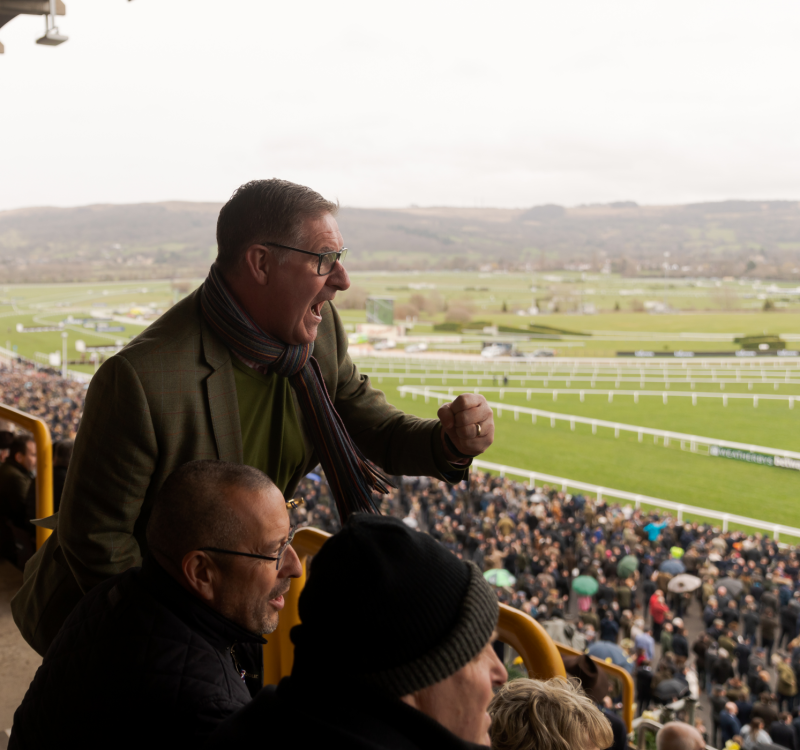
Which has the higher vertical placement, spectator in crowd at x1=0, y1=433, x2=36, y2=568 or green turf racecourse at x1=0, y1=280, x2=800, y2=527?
spectator in crowd at x1=0, y1=433, x2=36, y2=568

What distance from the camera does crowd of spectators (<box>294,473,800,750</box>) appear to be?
31.6 ft

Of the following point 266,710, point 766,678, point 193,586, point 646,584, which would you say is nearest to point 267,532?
point 193,586

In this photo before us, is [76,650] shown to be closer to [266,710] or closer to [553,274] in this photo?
[266,710]

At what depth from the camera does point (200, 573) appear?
119 centimetres

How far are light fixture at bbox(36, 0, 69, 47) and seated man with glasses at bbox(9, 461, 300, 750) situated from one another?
403 cm

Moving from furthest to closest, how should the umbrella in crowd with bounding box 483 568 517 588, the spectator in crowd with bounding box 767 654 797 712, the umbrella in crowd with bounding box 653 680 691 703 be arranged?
the umbrella in crowd with bounding box 483 568 517 588 → the spectator in crowd with bounding box 767 654 797 712 → the umbrella in crowd with bounding box 653 680 691 703

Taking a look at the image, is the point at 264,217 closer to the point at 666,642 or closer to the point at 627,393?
the point at 666,642

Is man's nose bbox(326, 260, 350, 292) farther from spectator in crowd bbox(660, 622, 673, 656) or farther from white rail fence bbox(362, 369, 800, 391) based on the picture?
white rail fence bbox(362, 369, 800, 391)

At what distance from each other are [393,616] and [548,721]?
697 mm

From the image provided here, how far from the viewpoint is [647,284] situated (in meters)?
113

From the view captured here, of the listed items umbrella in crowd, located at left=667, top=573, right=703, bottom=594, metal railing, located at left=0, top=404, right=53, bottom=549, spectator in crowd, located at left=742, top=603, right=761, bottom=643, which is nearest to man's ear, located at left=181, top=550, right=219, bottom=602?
metal railing, located at left=0, top=404, right=53, bottom=549

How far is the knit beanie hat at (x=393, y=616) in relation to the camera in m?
0.73

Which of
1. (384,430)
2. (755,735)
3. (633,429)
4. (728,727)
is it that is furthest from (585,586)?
(633,429)

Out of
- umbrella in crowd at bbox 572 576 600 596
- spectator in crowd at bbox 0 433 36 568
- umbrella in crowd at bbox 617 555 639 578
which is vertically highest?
spectator in crowd at bbox 0 433 36 568
